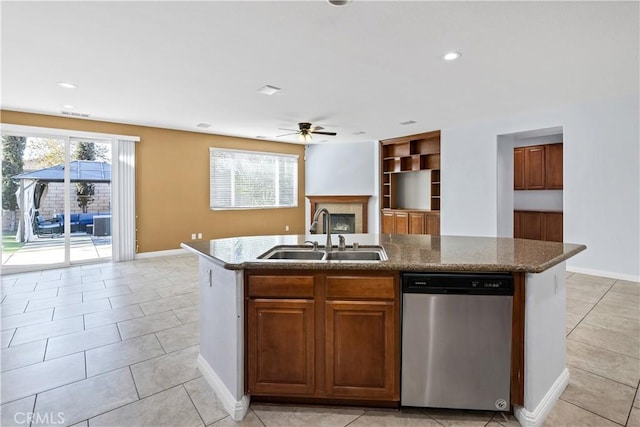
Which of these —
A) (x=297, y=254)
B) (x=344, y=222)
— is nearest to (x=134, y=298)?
(x=297, y=254)

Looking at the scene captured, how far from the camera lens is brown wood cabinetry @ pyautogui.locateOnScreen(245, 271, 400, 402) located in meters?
1.80

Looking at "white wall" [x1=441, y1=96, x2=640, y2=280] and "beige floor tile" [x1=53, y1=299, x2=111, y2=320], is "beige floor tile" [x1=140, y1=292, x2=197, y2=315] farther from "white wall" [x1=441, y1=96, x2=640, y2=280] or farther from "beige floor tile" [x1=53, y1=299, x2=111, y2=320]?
"white wall" [x1=441, y1=96, x2=640, y2=280]

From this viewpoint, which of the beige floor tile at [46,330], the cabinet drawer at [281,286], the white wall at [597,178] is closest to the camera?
the cabinet drawer at [281,286]

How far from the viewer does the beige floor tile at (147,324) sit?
2930 mm

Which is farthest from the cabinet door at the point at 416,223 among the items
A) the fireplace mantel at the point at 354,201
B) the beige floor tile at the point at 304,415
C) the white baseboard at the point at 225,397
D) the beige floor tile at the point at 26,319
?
the beige floor tile at the point at 26,319

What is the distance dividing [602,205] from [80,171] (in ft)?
27.9

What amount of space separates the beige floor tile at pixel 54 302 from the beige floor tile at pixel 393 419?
12.0ft

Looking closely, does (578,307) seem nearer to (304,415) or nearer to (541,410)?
(541,410)

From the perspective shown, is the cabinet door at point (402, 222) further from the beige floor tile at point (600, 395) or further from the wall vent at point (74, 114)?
the wall vent at point (74, 114)

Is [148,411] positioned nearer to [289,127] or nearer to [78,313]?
[78,313]

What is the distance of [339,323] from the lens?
71.6 inches

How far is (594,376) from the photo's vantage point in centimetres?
221

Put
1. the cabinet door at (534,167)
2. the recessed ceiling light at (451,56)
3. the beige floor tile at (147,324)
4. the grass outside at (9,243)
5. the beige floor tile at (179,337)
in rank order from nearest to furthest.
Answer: the beige floor tile at (179,337)
the beige floor tile at (147,324)
the recessed ceiling light at (451,56)
the grass outside at (9,243)
the cabinet door at (534,167)

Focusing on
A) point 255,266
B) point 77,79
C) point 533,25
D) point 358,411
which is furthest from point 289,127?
point 358,411
